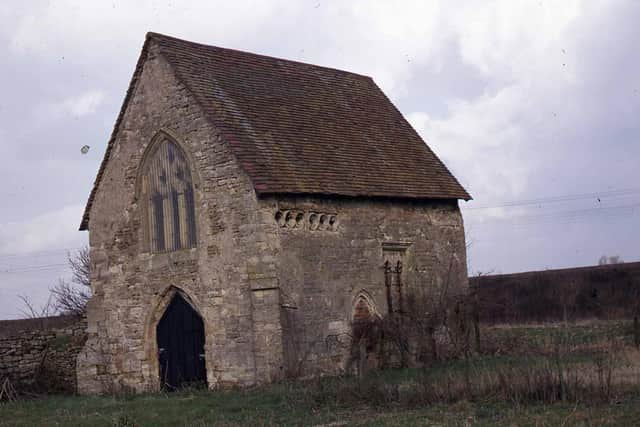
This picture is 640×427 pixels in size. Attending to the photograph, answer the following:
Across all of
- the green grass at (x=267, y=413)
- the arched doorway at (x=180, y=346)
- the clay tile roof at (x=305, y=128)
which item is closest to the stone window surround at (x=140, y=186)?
the clay tile roof at (x=305, y=128)

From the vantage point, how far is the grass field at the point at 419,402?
1333 cm

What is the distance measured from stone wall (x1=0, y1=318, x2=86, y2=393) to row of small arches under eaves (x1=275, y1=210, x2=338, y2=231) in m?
Result: 8.26

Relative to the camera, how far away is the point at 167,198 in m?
22.2

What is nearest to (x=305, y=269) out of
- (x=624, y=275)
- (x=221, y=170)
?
(x=221, y=170)

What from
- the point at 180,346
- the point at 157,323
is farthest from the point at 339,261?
the point at 157,323

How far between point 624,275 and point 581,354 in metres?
15.9

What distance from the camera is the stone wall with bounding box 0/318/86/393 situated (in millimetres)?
24656

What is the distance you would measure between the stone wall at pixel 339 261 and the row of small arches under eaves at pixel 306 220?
0.07ft

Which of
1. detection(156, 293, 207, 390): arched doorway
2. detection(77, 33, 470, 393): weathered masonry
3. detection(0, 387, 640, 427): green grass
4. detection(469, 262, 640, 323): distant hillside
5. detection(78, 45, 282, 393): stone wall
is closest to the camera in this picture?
detection(0, 387, 640, 427): green grass

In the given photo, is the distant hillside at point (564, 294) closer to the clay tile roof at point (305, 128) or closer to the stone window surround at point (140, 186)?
the clay tile roof at point (305, 128)

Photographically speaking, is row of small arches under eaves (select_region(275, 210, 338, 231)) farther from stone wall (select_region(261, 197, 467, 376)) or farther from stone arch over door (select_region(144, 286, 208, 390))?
stone arch over door (select_region(144, 286, 208, 390))

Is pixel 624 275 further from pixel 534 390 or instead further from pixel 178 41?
pixel 534 390

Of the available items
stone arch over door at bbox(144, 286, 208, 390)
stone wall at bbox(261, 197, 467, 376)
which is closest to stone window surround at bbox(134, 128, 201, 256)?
stone arch over door at bbox(144, 286, 208, 390)

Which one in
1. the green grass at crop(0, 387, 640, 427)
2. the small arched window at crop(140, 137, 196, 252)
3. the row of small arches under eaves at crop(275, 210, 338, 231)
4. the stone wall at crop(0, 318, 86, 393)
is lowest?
the green grass at crop(0, 387, 640, 427)
